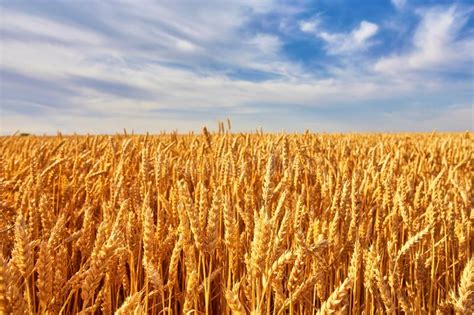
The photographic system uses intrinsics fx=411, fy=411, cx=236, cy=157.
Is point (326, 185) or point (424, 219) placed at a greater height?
point (326, 185)

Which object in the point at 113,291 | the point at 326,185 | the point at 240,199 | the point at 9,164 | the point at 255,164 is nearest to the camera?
the point at 113,291

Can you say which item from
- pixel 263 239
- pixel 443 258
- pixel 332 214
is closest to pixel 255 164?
pixel 332 214

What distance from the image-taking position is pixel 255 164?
2568mm

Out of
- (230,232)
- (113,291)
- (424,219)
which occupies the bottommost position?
(113,291)

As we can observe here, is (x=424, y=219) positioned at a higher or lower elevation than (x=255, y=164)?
lower

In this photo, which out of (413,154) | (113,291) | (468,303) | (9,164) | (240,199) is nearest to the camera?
(468,303)

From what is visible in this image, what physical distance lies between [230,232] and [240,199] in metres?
0.72

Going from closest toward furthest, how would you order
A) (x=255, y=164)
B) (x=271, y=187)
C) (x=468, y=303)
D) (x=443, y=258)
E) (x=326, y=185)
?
(x=468, y=303) < (x=271, y=187) < (x=443, y=258) < (x=326, y=185) < (x=255, y=164)

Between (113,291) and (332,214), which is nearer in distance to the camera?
(113,291)

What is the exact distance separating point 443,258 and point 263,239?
118 centimetres

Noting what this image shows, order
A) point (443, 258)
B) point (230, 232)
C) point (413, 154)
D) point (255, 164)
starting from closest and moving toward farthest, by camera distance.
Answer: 1. point (230, 232)
2. point (443, 258)
3. point (255, 164)
4. point (413, 154)

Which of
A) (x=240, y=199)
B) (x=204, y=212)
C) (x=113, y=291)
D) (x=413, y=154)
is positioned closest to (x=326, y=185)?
(x=240, y=199)

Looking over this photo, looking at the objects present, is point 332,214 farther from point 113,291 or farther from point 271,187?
point 113,291

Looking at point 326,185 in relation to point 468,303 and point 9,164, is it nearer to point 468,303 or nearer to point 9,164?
point 468,303
